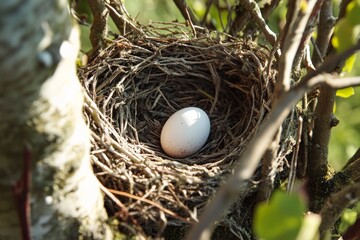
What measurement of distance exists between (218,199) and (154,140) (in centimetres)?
99

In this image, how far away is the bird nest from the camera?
45.4 inches

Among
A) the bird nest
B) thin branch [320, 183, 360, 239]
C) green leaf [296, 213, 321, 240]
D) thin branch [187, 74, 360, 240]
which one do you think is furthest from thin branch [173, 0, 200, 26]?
green leaf [296, 213, 321, 240]

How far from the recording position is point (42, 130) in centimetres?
79

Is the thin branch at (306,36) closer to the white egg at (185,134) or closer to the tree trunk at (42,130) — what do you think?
the white egg at (185,134)

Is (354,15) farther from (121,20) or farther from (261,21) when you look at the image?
(121,20)

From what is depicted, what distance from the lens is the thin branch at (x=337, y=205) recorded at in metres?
0.97

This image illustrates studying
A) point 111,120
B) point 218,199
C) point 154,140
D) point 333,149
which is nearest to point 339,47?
point 218,199

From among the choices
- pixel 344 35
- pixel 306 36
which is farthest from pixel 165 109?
pixel 344 35

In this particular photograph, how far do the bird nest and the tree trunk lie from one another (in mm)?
186

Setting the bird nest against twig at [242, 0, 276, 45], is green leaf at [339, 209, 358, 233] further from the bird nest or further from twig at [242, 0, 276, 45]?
twig at [242, 0, 276, 45]

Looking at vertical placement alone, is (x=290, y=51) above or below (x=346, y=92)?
above

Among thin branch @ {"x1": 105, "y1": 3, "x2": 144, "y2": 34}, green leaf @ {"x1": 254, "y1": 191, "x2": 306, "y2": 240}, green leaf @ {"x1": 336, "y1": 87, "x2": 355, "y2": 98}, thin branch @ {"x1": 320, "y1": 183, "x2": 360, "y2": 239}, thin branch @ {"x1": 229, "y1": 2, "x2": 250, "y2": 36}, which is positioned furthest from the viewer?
thin branch @ {"x1": 229, "y1": 2, "x2": 250, "y2": 36}

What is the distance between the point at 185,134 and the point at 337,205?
2.09ft

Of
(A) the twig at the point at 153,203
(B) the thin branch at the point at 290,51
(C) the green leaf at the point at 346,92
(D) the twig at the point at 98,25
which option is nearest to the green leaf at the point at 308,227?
(B) the thin branch at the point at 290,51
